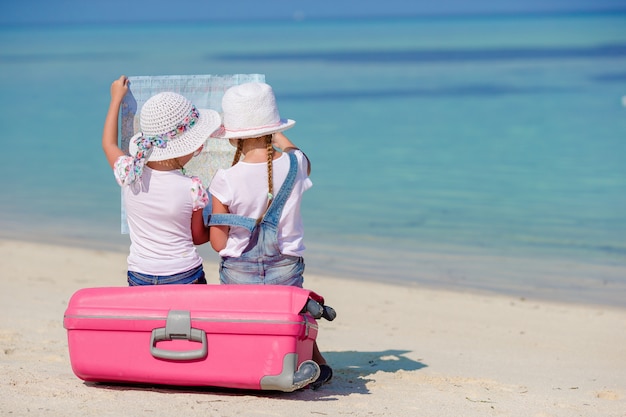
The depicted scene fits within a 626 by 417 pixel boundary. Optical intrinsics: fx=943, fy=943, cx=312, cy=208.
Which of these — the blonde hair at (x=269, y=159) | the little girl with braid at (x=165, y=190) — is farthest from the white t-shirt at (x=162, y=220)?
the blonde hair at (x=269, y=159)

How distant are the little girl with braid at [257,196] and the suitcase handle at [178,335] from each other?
36cm

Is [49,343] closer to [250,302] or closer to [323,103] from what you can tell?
[250,302]

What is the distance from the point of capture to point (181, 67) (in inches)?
1155

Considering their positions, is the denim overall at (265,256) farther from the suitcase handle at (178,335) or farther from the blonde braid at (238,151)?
the suitcase handle at (178,335)

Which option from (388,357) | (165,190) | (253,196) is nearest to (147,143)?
(165,190)

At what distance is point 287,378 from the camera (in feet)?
12.0

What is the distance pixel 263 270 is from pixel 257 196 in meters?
0.33

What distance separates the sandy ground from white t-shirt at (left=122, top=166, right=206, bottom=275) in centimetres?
53

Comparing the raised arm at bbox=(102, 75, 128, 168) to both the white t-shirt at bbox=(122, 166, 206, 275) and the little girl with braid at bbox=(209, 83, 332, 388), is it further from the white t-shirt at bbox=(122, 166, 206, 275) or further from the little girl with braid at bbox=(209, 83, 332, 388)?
the little girl with braid at bbox=(209, 83, 332, 388)

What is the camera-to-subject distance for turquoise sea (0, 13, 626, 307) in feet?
27.3

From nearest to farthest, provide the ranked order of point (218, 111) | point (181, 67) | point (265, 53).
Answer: point (218, 111)
point (181, 67)
point (265, 53)

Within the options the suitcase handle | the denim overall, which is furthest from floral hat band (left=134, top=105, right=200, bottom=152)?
the suitcase handle

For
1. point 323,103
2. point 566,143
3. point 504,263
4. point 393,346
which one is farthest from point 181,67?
point 393,346

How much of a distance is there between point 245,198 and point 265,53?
3564cm
